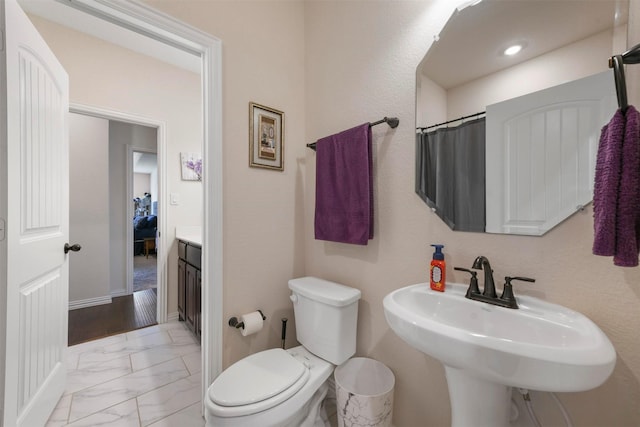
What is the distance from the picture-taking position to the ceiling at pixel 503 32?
2.52 feet

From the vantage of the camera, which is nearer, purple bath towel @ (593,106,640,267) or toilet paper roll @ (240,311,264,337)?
purple bath towel @ (593,106,640,267)

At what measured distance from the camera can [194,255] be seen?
2010mm

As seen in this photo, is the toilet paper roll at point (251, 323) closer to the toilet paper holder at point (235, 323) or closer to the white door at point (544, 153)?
the toilet paper holder at point (235, 323)

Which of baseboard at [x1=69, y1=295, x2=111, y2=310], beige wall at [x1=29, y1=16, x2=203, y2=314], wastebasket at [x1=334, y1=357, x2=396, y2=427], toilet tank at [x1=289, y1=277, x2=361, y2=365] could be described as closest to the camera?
wastebasket at [x1=334, y1=357, x2=396, y2=427]

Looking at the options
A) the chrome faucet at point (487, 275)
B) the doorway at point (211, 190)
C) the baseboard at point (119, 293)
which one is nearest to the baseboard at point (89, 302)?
the baseboard at point (119, 293)

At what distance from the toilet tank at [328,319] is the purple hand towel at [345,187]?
0.93 feet

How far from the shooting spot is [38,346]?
47.4 inches

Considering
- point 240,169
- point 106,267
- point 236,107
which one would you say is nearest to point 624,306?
point 240,169

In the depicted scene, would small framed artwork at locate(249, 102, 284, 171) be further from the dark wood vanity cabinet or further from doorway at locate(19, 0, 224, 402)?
the dark wood vanity cabinet

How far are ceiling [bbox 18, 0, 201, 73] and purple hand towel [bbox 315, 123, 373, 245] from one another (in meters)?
1.28

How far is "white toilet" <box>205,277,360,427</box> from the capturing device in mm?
931

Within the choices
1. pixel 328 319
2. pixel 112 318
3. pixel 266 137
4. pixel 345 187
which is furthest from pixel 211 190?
pixel 112 318

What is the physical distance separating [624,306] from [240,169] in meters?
1.57

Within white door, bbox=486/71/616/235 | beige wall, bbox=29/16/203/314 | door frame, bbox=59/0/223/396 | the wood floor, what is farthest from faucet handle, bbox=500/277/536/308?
the wood floor
